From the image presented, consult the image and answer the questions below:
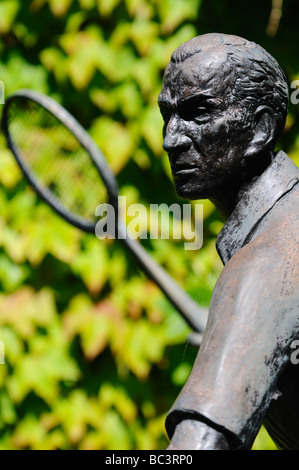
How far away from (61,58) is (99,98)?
218mm

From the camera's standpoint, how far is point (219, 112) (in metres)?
1.09

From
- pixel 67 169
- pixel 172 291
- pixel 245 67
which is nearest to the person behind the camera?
pixel 245 67

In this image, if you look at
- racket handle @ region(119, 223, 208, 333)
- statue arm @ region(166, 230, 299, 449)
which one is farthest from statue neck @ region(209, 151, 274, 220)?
racket handle @ region(119, 223, 208, 333)

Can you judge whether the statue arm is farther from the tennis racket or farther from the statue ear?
the tennis racket

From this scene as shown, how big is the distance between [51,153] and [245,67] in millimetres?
1544

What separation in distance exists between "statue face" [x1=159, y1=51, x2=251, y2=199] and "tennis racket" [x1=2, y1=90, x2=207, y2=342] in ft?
2.51

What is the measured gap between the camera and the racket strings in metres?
2.26

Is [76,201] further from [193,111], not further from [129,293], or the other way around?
[193,111]

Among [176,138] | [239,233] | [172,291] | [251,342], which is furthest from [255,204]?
[172,291]

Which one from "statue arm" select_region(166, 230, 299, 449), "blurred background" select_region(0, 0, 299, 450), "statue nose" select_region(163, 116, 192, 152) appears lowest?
"blurred background" select_region(0, 0, 299, 450)

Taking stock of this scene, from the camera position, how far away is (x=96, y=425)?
2738 millimetres

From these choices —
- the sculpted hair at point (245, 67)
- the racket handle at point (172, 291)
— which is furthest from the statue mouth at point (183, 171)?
the racket handle at point (172, 291)

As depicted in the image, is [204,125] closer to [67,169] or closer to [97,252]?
[67,169]

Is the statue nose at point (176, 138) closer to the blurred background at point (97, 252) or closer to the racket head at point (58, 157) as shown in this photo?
the racket head at point (58, 157)
